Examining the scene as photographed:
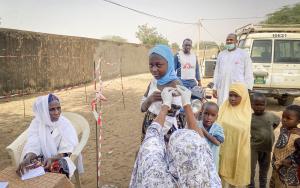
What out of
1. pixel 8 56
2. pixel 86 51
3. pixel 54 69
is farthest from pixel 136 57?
pixel 8 56

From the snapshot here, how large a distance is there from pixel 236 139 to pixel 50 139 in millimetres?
2036

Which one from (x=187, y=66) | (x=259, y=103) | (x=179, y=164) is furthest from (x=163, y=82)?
(x=187, y=66)

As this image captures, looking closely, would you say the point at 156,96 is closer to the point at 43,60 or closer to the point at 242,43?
the point at 242,43

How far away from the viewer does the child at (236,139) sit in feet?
12.0

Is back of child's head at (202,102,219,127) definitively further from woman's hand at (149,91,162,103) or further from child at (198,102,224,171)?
woman's hand at (149,91,162,103)

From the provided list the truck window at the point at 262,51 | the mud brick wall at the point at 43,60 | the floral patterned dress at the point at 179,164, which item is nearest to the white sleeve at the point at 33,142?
the floral patterned dress at the point at 179,164

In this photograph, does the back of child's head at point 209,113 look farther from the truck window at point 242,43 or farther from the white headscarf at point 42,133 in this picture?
the truck window at point 242,43

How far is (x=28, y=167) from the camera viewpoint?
9.16 ft

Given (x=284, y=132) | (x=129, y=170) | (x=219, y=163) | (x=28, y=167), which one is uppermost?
(x=284, y=132)

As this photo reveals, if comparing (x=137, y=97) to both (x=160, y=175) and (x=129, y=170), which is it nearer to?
(x=129, y=170)

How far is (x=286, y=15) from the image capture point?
2794cm

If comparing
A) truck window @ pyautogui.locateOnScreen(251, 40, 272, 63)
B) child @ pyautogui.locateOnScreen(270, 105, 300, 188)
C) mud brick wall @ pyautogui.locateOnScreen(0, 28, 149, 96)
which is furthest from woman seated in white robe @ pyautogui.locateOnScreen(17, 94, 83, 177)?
mud brick wall @ pyautogui.locateOnScreen(0, 28, 149, 96)

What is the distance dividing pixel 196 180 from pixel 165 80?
1119 millimetres

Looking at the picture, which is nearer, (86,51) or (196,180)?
(196,180)
